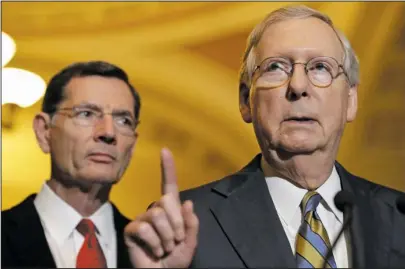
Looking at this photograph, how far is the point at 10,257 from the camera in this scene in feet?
6.28

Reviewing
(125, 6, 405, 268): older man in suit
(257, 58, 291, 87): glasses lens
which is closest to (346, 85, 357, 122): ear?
(125, 6, 405, 268): older man in suit

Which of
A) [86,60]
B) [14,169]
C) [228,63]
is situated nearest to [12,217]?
[14,169]

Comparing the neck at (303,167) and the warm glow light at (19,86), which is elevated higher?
the warm glow light at (19,86)

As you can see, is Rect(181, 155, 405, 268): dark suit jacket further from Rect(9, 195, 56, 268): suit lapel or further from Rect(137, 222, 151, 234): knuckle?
Rect(9, 195, 56, 268): suit lapel

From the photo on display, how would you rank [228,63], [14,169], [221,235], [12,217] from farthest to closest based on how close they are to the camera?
[228,63] → [14,169] → [12,217] → [221,235]

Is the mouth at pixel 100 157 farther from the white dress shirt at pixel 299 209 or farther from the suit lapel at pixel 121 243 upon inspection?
the white dress shirt at pixel 299 209

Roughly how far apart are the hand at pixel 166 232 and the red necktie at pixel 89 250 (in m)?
0.23

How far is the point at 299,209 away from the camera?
1.86m

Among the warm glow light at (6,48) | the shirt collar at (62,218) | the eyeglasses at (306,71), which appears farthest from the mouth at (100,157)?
the warm glow light at (6,48)

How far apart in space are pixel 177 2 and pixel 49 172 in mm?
745

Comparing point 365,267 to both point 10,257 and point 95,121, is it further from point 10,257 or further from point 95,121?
point 10,257

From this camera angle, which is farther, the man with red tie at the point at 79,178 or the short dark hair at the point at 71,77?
the short dark hair at the point at 71,77

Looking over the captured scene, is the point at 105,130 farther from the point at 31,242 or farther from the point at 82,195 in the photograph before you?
the point at 31,242

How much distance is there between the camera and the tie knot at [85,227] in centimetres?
185
